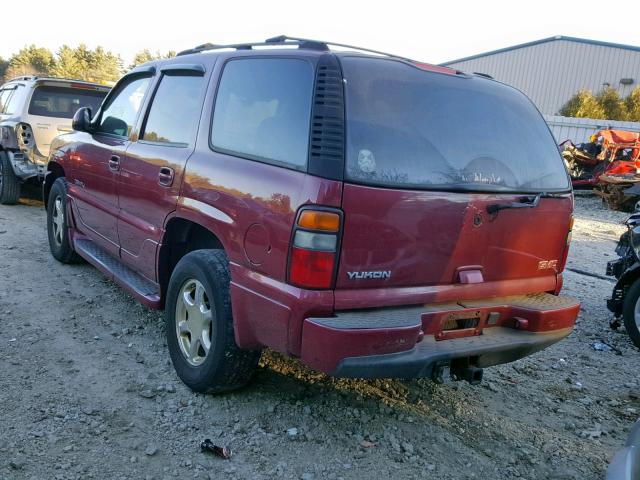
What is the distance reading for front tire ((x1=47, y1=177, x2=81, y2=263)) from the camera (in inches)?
214

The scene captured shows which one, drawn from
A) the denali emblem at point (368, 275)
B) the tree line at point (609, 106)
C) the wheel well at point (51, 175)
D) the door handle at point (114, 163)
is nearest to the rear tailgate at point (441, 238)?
the denali emblem at point (368, 275)

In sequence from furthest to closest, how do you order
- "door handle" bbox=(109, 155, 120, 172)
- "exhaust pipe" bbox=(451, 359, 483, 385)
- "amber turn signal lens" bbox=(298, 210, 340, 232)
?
"door handle" bbox=(109, 155, 120, 172) < "exhaust pipe" bbox=(451, 359, 483, 385) < "amber turn signal lens" bbox=(298, 210, 340, 232)

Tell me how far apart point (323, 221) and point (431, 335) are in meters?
0.87

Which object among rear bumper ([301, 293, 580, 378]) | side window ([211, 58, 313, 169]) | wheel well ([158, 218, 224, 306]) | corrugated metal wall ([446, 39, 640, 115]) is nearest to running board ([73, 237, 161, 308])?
wheel well ([158, 218, 224, 306])

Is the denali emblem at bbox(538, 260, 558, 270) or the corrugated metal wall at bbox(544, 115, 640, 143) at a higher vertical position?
the corrugated metal wall at bbox(544, 115, 640, 143)

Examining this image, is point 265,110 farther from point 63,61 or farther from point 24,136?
point 63,61

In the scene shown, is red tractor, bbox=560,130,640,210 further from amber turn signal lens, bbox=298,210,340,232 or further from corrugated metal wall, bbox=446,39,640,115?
corrugated metal wall, bbox=446,39,640,115

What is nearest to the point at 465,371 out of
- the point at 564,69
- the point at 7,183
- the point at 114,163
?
the point at 114,163

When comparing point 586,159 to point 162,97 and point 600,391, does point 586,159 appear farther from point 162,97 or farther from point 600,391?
point 162,97

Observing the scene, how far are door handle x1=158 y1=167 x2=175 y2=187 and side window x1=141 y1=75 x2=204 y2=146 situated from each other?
0.62ft

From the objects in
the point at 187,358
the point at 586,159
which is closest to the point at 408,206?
the point at 187,358

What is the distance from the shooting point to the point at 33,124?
8.27 meters

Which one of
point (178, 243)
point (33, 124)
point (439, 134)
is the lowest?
point (178, 243)

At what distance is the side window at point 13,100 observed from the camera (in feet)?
27.9
